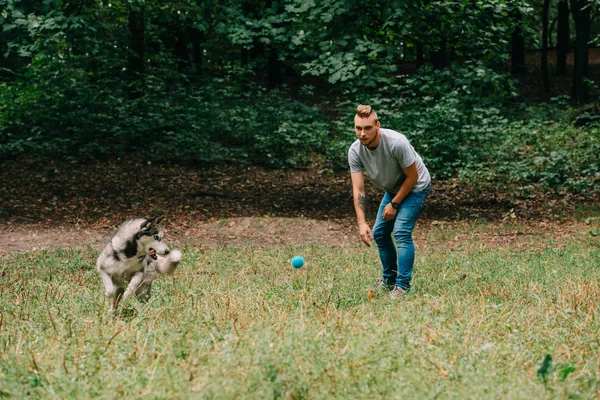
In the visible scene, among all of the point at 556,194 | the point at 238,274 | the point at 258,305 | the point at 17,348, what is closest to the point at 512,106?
the point at 556,194

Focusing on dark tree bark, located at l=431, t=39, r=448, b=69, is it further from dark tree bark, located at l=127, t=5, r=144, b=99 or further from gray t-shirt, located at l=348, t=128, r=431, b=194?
gray t-shirt, located at l=348, t=128, r=431, b=194

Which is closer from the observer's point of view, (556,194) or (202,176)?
(556,194)

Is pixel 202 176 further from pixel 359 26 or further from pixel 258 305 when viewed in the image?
pixel 258 305

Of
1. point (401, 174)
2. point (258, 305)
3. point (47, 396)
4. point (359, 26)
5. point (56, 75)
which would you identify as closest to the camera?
point (47, 396)

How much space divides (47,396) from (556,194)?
14115 mm

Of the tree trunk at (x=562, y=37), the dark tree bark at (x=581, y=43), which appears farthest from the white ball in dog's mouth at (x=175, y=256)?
the tree trunk at (x=562, y=37)

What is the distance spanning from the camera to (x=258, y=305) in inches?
219

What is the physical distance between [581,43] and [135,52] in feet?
49.7

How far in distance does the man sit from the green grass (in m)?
0.41

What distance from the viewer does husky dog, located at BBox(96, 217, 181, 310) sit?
605cm

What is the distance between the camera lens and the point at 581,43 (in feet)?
73.2

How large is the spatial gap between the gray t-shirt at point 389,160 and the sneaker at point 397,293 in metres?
1.06

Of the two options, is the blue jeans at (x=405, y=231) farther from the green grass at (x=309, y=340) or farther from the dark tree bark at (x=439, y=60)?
the dark tree bark at (x=439, y=60)

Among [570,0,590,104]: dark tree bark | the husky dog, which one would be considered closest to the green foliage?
[570,0,590,104]: dark tree bark
